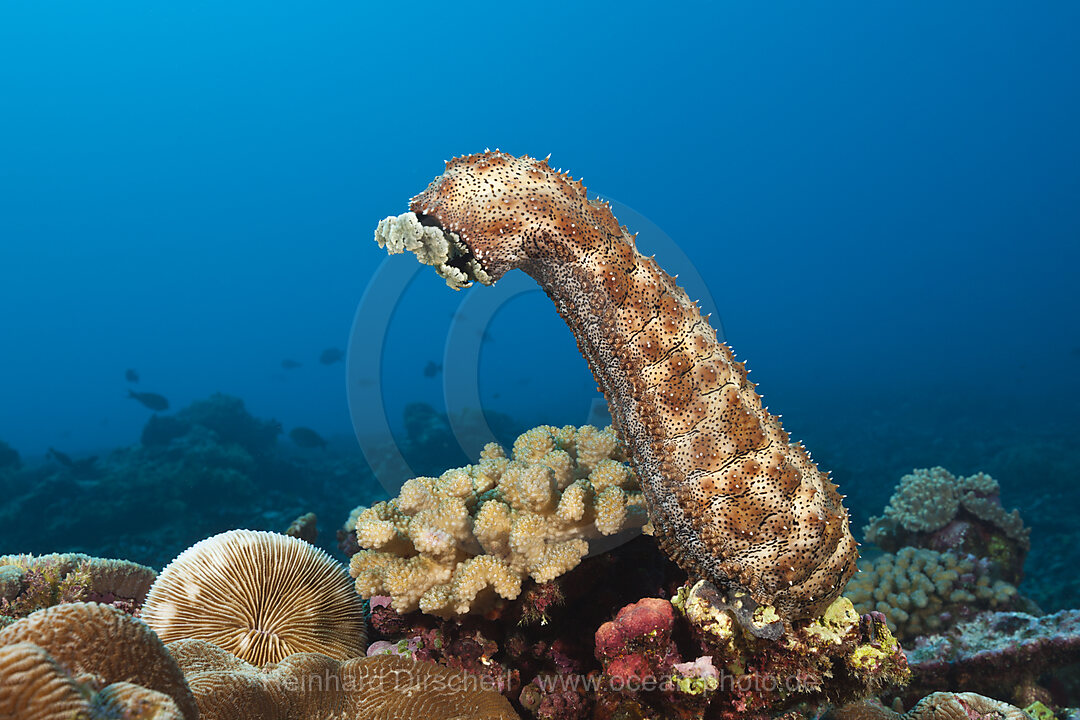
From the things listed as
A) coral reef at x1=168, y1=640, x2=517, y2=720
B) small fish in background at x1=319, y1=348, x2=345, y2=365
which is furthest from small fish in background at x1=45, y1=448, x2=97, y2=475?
coral reef at x1=168, y1=640, x2=517, y2=720

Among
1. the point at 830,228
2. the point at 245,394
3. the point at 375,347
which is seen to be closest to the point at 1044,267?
the point at 830,228

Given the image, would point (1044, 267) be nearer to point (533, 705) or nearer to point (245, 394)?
point (533, 705)

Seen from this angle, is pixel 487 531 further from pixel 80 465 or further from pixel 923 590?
pixel 80 465

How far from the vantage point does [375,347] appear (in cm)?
604

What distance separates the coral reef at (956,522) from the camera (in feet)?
24.0

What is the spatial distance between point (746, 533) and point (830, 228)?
171645mm

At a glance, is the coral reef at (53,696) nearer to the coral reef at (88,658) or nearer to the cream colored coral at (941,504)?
the coral reef at (88,658)

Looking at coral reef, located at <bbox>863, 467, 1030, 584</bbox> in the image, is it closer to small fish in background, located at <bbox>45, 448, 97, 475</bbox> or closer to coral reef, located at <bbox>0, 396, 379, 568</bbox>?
coral reef, located at <bbox>0, 396, 379, 568</bbox>

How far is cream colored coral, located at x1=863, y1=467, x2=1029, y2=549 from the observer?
7.45 m

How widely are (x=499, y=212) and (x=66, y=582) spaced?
4.33 meters

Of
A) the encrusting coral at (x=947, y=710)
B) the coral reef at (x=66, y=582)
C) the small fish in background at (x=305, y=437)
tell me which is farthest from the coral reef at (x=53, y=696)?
the small fish in background at (x=305, y=437)

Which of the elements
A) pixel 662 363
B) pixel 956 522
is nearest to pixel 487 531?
pixel 662 363

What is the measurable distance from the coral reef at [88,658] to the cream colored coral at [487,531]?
55.4 inches

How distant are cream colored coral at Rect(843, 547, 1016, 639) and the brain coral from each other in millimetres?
5797
